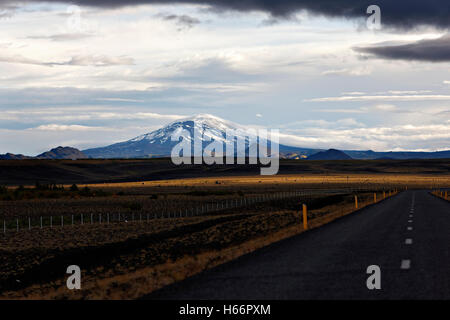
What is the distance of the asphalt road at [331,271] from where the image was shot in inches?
483

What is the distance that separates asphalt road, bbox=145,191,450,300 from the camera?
1227 cm

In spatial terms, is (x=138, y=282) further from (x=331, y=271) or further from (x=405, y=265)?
(x=405, y=265)

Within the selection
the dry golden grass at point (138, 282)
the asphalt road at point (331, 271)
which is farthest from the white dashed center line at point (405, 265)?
the dry golden grass at point (138, 282)

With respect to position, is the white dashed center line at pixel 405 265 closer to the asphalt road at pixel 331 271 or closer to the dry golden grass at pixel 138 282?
the asphalt road at pixel 331 271

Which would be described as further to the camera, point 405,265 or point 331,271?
point 405,265

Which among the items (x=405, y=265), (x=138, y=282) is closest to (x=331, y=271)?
(x=405, y=265)

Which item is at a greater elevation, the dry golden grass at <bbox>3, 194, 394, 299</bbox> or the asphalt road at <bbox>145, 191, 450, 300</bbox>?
the asphalt road at <bbox>145, 191, 450, 300</bbox>

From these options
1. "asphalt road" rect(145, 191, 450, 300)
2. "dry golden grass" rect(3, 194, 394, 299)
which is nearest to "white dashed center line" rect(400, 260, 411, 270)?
"asphalt road" rect(145, 191, 450, 300)

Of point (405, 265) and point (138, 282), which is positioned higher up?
point (405, 265)

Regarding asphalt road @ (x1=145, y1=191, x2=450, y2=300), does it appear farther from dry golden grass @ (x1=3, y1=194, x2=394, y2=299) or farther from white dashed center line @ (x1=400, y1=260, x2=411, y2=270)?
dry golden grass @ (x1=3, y1=194, x2=394, y2=299)

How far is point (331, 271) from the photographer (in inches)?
593

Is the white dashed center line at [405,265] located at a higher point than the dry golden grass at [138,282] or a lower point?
higher
